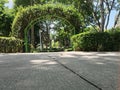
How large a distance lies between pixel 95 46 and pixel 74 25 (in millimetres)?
3829

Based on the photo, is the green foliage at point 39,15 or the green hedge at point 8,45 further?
the green foliage at point 39,15

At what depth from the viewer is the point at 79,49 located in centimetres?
1867

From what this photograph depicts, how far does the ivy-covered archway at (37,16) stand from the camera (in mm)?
21344

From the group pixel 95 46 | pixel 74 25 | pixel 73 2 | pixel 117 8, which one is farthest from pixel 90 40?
pixel 117 8

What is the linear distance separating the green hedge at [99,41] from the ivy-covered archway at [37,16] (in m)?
3.46

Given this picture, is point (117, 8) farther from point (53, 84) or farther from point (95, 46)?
point (53, 84)

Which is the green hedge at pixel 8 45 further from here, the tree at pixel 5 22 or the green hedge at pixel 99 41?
the tree at pixel 5 22

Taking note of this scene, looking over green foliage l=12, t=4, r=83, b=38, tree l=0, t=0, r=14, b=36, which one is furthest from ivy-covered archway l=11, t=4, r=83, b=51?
tree l=0, t=0, r=14, b=36

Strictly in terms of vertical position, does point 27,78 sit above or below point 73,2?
below

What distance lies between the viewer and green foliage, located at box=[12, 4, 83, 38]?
2134 centimetres

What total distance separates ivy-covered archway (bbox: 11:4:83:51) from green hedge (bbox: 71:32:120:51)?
346 centimetres

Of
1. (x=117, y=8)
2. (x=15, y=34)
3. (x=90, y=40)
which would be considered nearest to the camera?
(x=90, y=40)

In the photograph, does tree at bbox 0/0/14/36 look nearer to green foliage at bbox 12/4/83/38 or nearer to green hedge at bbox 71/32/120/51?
green foliage at bbox 12/4/83/38

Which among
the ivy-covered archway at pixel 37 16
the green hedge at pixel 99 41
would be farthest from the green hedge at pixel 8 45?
the green hedge at pixel 99 41
